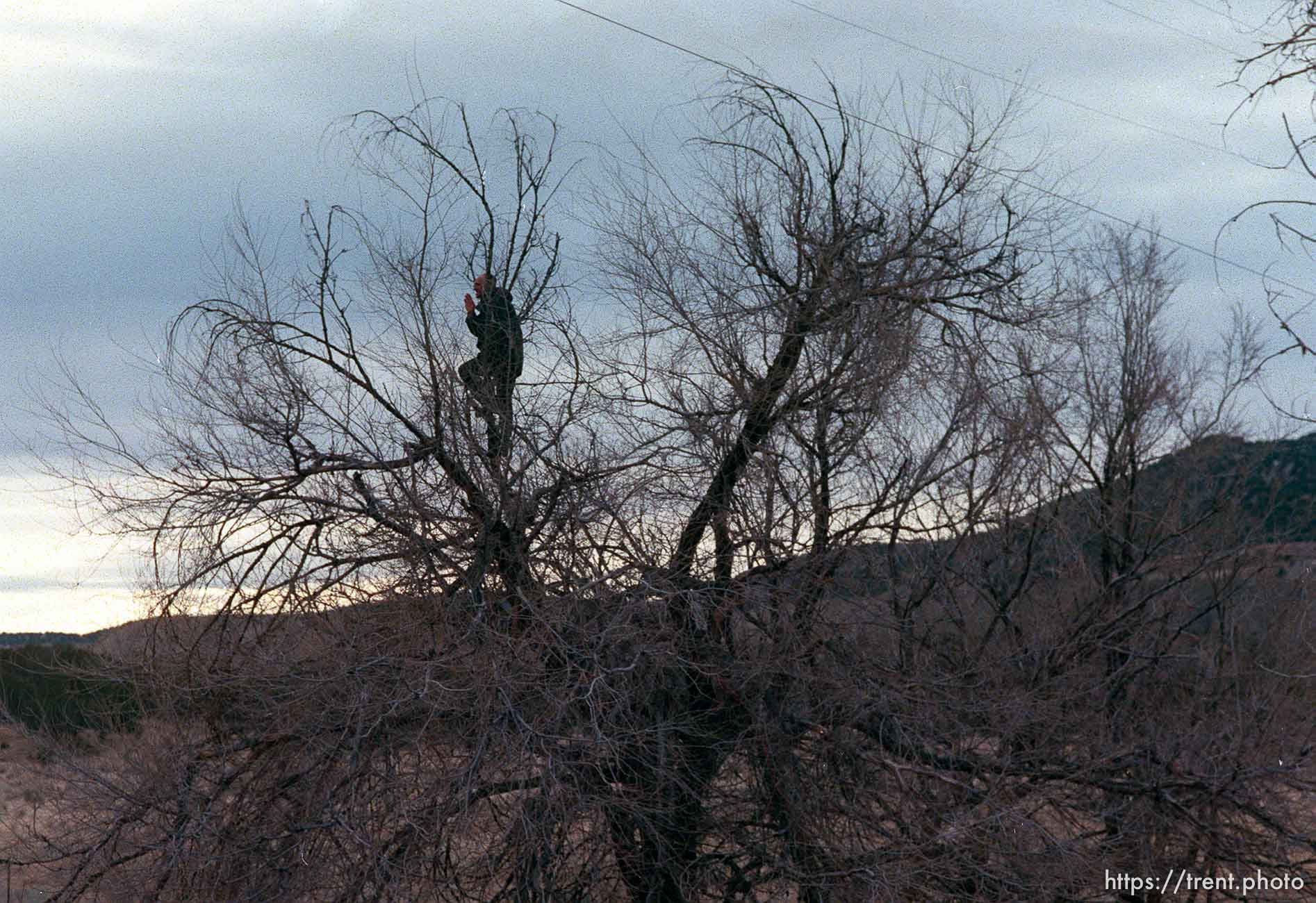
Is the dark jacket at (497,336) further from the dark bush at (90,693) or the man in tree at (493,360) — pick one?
the dark bush at (90,693)

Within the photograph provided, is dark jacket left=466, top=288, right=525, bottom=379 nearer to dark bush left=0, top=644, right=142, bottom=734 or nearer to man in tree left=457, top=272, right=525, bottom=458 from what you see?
man in tree left=457, top=272, right=525, bottom=458

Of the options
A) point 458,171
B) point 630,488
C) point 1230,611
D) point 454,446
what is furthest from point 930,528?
point 1230,611

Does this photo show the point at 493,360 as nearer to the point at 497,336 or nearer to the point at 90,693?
the point at 497,336

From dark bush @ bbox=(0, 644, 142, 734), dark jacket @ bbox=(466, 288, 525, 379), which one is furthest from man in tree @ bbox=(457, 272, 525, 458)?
dark bush @ bbox=(0, 644, 142, 734)

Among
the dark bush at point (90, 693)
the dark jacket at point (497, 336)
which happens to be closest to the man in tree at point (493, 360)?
the dark jacket at point (497, 336)

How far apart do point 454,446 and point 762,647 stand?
7.60ft

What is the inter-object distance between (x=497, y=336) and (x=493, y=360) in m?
0.16

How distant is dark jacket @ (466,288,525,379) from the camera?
314 inches

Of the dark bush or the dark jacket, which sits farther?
the dark bush

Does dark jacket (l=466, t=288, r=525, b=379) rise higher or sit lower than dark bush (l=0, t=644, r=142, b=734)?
higher

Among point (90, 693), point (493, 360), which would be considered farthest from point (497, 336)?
point (90, 693)

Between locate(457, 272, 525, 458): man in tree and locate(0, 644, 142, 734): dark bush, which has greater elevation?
locate(457, 272, 525, 458): man in tree

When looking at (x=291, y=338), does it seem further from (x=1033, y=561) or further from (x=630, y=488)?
(x=1033, y=561)

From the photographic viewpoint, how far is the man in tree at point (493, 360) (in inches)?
309
